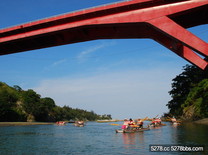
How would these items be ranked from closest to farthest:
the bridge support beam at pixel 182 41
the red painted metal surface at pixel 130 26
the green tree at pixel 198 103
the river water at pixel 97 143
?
the bridge support beam at pixel 182 41 → the red painted metal surface at pixel 130 26 → the river water at pixel 97 143 → the green tree at pixel 198 103

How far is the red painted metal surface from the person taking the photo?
1341cm

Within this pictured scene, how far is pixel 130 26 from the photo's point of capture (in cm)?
1505

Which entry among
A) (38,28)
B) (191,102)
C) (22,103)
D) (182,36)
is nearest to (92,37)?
(38,28)

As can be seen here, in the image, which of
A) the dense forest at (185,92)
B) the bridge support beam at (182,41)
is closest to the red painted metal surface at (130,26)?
the bridge support beam at (182,41)

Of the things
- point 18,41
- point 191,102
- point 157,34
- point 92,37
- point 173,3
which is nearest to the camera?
point 173,3

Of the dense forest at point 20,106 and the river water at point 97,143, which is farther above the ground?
the dense forest at point 20,106

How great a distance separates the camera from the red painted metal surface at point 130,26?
13.4 m

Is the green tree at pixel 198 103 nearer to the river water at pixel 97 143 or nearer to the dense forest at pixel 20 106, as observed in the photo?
the river water at pixel 97 143

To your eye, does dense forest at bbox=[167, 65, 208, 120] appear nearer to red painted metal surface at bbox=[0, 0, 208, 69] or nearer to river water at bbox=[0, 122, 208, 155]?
→ river water at bbox=[0, 122, 208, 155]

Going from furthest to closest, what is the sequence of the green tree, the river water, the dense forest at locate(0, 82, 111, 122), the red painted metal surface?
the dense forest at locate(0, 82, 111, 122) → the green tree → the river water → the red painted metal surface

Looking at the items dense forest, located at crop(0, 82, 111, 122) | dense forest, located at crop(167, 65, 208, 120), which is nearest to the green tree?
dense forest, located at crop(167, 65, 208, 120)

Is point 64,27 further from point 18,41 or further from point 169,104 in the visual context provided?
point 169,104

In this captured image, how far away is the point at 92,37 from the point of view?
17516mm

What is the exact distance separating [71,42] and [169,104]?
82.3 m
